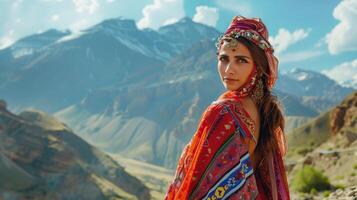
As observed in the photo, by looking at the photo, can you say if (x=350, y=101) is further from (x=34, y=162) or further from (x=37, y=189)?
(x=34, y=162)

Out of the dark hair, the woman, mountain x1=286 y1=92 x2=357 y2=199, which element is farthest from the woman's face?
mountain x1=286 y1=92 x2=357 y2=199

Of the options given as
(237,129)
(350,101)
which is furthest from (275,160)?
(350,101)

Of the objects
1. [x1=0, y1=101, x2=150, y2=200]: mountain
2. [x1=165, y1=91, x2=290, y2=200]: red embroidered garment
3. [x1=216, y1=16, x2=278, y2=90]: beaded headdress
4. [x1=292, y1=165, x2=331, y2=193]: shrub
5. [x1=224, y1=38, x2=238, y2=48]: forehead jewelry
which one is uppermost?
[x1=0, y1=101, x2=150, y2=200]: mountain

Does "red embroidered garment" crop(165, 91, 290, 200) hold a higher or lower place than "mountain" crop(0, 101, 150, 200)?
lower

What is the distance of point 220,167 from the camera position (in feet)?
12.6

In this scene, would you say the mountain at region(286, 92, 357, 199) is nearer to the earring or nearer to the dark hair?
the dark hair

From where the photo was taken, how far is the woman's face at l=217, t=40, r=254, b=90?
441 centimetres

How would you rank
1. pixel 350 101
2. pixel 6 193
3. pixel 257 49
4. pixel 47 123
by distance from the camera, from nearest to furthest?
pixel 257 49 < pixel 350 101 < pixel 6 193 < pixel 47 123

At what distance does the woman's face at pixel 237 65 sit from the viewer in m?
4.41

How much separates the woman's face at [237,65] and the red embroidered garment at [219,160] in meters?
0.21

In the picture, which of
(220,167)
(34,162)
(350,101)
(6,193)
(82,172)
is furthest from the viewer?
(82,172)

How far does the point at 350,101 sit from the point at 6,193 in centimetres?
5979

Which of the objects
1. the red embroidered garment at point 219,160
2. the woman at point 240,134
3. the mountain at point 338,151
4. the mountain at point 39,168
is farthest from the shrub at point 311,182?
the mountain at point 39,168

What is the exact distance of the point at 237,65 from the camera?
14.5 feet
